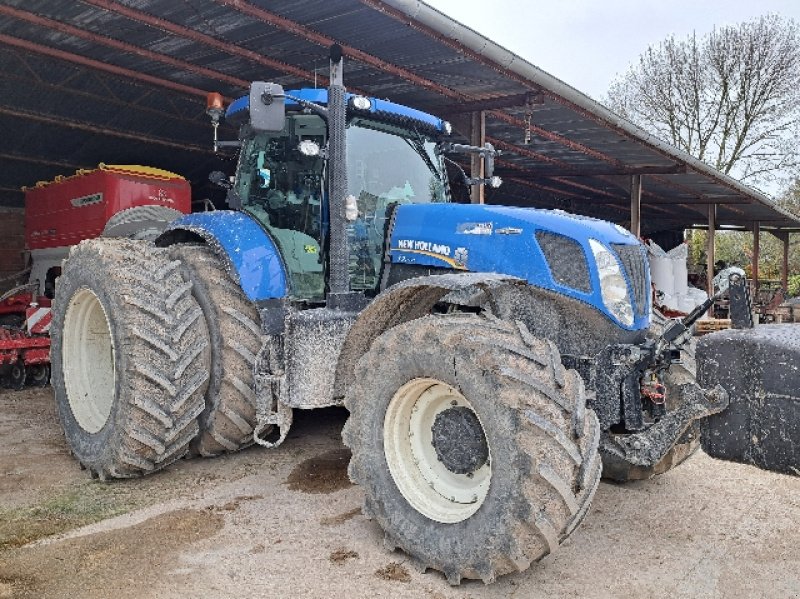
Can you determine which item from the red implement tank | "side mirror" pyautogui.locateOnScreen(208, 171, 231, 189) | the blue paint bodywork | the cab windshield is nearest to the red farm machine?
the red implement tank

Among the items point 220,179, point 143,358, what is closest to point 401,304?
point 143,358

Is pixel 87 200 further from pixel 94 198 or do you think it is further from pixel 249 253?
pixel 249 253

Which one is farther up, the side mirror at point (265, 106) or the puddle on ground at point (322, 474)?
the side mirror at point (265, 106)

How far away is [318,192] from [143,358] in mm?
1439

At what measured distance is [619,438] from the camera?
3.11 m

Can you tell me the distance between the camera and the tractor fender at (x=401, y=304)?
10.5 ft

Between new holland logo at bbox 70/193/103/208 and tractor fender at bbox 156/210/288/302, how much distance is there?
5.04m

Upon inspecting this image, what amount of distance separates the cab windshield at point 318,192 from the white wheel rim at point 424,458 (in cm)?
118

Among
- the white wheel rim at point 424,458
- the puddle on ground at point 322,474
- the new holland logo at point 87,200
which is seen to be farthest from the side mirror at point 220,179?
the new holland logo at point 87,200

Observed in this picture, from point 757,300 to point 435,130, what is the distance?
54.7 feet

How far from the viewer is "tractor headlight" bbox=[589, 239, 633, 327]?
11.1ft

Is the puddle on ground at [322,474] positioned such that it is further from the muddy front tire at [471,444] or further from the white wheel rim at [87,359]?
the white wheel rim at [87,359]

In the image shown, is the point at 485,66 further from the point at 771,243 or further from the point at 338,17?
the point at 771,243

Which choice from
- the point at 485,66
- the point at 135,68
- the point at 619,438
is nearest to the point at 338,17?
the point at 485,66
